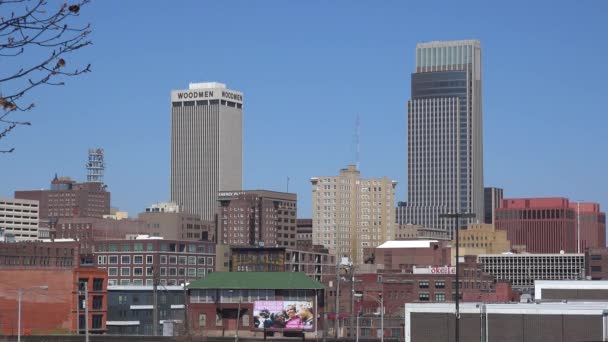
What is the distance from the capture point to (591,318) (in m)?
105

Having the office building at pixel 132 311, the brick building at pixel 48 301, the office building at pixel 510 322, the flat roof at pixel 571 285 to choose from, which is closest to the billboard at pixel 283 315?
the office building at pixel 132 311

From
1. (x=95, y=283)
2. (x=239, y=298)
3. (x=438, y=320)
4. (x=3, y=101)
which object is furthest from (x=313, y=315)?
(x=3, y=101)

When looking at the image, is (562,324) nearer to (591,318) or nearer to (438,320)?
(591,318)

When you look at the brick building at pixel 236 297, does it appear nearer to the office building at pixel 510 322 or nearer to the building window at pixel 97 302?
the building window at pixel 97 302

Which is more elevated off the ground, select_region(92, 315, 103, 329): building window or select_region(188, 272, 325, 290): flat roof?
select_region(188, 272, 325, 290): flat roof

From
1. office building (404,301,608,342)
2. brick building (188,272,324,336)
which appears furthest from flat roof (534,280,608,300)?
brick building (188,272,324,336)

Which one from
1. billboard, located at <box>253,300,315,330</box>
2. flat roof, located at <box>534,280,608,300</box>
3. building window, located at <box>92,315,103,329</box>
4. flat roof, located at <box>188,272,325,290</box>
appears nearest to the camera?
flat roof, located at <box>534,280,608,300</box>

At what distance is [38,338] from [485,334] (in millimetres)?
56943

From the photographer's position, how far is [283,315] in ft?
584

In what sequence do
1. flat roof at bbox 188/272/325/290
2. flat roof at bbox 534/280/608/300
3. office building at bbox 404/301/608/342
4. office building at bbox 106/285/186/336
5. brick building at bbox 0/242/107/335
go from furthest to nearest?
office building at bbox 106/285/186/336 < flat roof at bbox 188/272/325/290 < brick building at bbox 0/242/107/335 < flat roof at bbox 534/280/608/300 < office building at bbox 404/301/608/342

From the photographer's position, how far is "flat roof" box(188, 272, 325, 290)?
596 feet

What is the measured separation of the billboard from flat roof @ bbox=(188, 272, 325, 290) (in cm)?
297

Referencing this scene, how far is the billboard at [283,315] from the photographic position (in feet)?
579

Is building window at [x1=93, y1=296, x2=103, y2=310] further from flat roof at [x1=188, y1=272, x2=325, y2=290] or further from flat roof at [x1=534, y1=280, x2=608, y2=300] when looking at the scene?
flat roof at [x1=534, y1=280, x2=608, y2=300]
